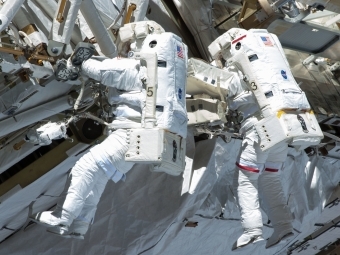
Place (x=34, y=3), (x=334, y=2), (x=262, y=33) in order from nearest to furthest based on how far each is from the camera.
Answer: (x=34, y=3)
(x=262, y=33)
(x=334, y=2)

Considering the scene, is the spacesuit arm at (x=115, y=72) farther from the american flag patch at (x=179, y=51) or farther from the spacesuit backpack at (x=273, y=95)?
the spacesuit backpack at (x=273, y=95)

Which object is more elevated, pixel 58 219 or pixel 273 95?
pixel 58 219

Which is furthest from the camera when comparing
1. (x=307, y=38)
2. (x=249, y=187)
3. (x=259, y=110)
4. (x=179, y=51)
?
(x=307, y=38)

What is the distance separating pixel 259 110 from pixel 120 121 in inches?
38.4

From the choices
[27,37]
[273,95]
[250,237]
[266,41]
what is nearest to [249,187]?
[250,237]

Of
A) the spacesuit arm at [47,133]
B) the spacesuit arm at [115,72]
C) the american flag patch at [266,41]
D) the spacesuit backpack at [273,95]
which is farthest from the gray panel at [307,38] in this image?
the spacesuit arm at [47,133]

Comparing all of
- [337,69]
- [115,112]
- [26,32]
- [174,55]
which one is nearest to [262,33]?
[174,55]

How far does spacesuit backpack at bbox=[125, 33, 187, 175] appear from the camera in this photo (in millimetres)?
4508

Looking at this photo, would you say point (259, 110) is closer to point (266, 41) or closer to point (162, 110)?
point (266, 41)

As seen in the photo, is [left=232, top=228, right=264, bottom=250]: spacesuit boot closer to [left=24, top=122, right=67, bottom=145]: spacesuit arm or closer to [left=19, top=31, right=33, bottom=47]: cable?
[left=24, top=122, right=67, bottom=145]: spacesuit arm

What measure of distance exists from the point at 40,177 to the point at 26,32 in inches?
41.9

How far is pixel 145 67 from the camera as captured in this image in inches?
185

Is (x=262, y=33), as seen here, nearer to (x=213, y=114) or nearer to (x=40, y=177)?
(x=213, y=114)

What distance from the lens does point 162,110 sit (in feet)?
15.1
